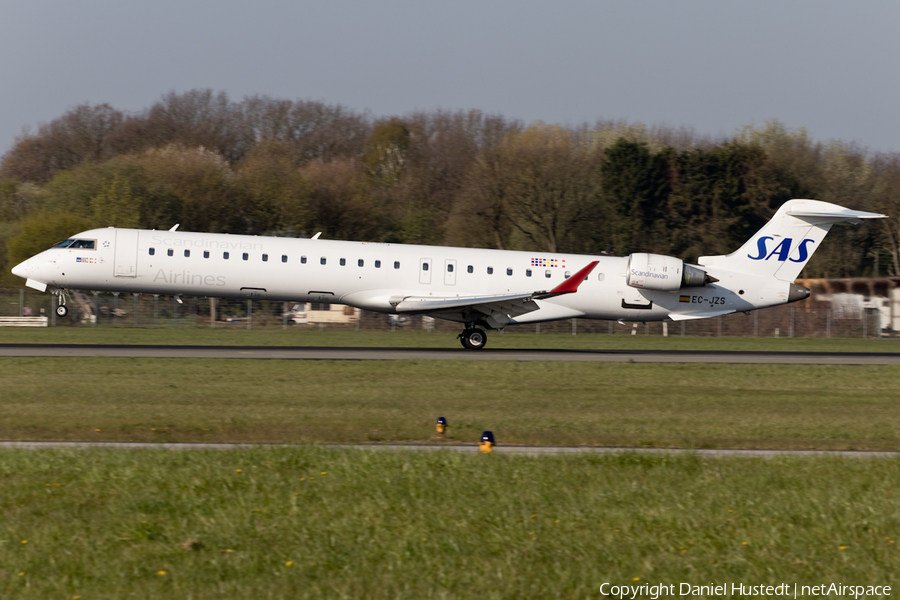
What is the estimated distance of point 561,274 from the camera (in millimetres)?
32219

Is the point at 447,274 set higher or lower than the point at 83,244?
lower

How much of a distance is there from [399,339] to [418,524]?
30.9 m

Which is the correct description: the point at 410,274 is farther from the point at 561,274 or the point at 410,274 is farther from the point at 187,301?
the point at 187,301

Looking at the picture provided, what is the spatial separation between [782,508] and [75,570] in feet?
22.4

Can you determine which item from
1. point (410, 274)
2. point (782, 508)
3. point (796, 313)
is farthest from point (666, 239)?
point (782, 508)

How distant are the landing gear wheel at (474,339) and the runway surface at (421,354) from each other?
0.32 metres

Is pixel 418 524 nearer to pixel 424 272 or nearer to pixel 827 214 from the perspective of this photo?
pixel 424 272

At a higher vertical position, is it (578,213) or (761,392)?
(578,213)

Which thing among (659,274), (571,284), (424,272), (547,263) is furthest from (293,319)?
(659,274)

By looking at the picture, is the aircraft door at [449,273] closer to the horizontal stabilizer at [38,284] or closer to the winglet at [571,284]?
the winglet at [571,284]

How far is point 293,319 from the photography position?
4744 centimetres

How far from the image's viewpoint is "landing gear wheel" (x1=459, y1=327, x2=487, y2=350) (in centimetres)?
Answer: 3241

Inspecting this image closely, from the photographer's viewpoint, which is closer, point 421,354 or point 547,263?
point 421,354

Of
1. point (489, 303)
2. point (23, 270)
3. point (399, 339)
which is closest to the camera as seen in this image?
point (489, 303)
